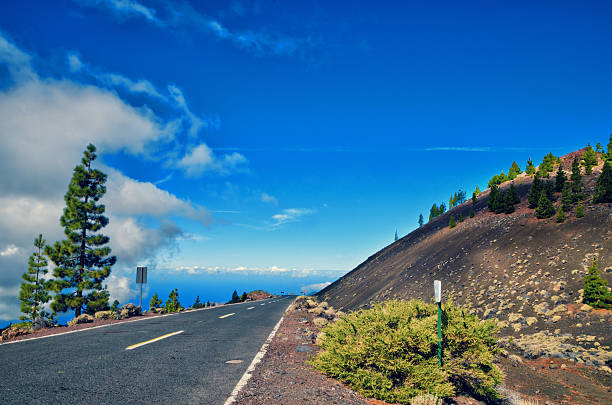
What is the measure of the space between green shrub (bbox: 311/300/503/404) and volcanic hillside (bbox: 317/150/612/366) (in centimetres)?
837

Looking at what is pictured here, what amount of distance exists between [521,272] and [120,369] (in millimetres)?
28471

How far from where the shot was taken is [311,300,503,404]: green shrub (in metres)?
6.62

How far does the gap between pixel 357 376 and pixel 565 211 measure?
115 ft

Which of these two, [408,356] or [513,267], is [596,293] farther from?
[408,356]

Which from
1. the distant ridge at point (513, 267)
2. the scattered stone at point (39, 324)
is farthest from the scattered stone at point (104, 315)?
the distant ridge at point (513, 267)

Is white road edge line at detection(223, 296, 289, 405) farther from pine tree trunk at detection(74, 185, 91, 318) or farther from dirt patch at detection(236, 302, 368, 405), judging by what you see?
pine tree trunk at detection(74, 185, 91, 318)

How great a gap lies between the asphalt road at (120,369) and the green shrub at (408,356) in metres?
2.44

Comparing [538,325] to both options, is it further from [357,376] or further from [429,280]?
[357,376]

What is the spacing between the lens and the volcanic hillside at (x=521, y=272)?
18109 millimetres

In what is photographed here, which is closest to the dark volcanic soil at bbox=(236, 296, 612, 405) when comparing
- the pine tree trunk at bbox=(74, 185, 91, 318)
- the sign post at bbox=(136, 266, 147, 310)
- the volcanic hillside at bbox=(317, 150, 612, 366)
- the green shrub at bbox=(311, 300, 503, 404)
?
the green shrub at bbox=(311, 300, 503, 404)

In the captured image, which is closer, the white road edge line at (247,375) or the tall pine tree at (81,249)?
the white road edge line at (247,375)

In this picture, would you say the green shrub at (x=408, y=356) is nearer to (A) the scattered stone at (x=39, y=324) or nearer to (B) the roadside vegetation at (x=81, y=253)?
(A) the scattered stone at (x=39, y=324)

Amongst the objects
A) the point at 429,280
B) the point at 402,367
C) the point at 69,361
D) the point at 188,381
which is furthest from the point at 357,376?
the point at 429,280

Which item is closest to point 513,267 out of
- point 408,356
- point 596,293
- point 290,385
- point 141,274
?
point 596,293
